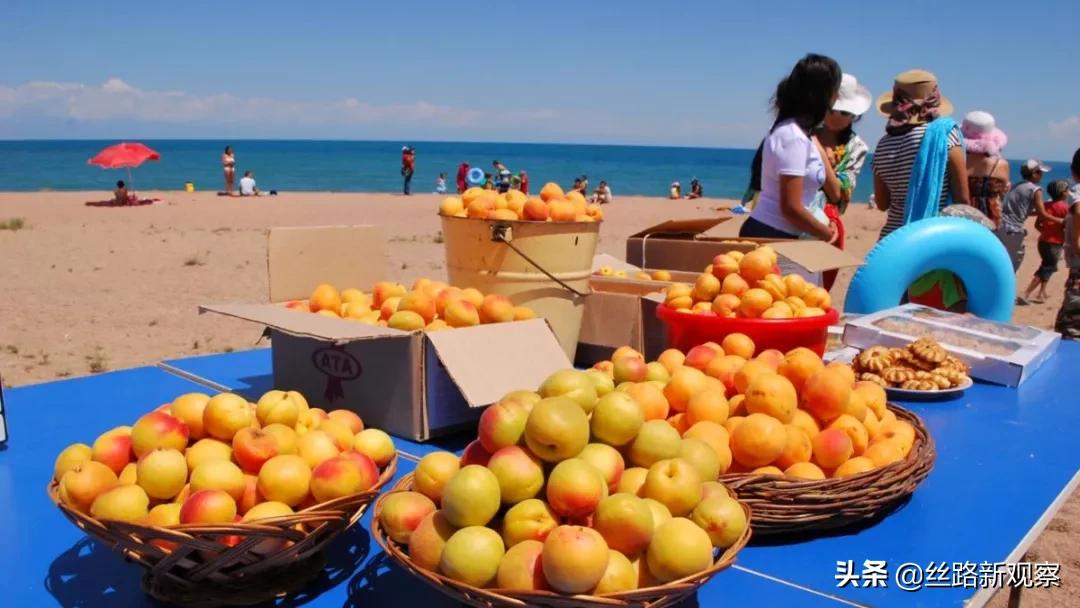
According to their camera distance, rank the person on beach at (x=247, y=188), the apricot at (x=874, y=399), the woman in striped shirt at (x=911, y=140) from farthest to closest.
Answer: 1. the person on beach at (x=247, y=188)
2. the woman in striped shirt at (x=911, y=140)
3. the apricot at (x=874, y=399)

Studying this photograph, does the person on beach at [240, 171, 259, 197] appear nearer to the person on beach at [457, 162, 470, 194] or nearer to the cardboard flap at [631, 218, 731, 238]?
the person on beach at [457, 162, 470, 194]

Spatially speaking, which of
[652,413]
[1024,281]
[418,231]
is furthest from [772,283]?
[418,231]

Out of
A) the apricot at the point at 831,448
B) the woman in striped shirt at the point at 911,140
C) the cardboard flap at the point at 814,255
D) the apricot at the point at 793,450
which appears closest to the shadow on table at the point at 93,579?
the apricot at the point at 793,450

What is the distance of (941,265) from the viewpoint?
387cm

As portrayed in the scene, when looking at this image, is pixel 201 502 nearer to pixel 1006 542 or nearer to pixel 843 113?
pixel 1006 542

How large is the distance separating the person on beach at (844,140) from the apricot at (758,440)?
3.43 m

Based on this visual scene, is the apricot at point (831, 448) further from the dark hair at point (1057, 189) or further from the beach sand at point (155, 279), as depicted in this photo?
the dark hair at point (1057, 189)

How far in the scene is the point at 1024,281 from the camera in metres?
13.6

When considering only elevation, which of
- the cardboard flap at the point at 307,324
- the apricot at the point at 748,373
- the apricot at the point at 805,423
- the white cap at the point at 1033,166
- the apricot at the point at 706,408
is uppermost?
the white cap at the point at 1033,166

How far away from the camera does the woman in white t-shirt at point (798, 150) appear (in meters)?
3.87

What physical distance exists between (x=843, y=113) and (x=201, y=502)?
4985 mm

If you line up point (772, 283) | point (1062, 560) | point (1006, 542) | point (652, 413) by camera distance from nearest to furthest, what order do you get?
point (1006, 542) < point (652, 413) < point (772, 283) < point (1062, 560)

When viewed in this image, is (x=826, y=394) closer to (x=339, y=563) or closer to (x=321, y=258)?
(x=339, y=563)

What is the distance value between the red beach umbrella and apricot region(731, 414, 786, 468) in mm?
26026
